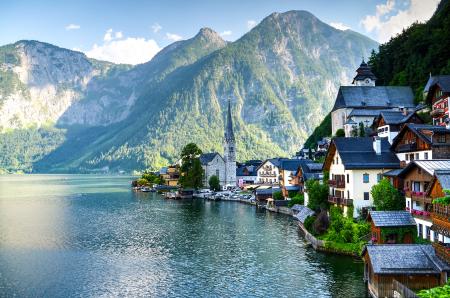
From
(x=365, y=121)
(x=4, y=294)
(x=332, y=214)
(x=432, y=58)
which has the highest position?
(x=432, y=58)

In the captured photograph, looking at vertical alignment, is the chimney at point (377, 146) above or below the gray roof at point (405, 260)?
above

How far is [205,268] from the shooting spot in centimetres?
5231

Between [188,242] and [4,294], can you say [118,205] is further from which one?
[4,294]

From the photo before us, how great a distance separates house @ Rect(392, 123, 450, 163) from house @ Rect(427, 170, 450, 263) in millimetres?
12633

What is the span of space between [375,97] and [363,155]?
64.9 meters

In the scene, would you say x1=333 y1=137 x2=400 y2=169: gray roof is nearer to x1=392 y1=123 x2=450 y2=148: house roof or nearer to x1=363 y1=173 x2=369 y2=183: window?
x1=363 y1=173 x2=369 y2=183: window

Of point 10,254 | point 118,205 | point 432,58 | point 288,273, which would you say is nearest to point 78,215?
point 118,205

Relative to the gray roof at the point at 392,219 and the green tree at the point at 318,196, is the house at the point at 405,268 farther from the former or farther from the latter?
the green tree at the point at 318,196

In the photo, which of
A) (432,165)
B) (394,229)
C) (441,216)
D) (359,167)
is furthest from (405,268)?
(359,167)

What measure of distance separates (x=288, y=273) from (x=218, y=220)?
4699cm

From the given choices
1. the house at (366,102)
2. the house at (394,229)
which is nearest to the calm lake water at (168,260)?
the house at (394,229)

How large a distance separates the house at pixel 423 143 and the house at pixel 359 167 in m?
2.39

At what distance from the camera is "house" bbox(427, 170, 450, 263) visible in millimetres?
35722

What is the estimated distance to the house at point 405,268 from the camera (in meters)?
35.7
